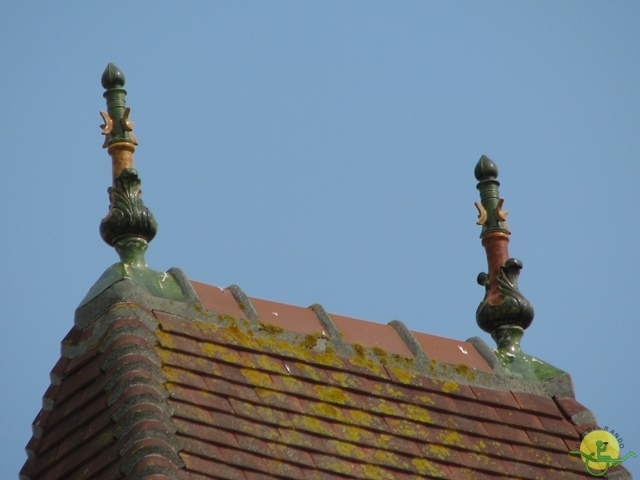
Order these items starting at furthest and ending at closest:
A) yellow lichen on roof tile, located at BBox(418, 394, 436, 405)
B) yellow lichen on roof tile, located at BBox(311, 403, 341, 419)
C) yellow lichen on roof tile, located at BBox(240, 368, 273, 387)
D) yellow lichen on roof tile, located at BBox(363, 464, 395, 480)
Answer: yellow lichen on roof tile, located at BBox(418, 394, 436, 405), yellow lichen on roof tile, located at BBox(311, 403, 341, 419), yellow lichen on roof tile, located at BBox(240, 368, 273, 387), yellow lichen on roof tile, located at BBox(363, 464, 395, 480)

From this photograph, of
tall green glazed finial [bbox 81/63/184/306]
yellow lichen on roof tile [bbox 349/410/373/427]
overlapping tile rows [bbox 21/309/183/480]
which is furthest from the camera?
tall green glazed finial [bbox 81/63/184/306]

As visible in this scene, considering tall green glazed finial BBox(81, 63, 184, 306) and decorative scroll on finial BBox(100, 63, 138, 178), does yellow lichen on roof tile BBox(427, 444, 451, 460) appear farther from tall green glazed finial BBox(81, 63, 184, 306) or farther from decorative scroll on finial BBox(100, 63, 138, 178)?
decorative scroll on finial BBox(100, 63, 138, 178)

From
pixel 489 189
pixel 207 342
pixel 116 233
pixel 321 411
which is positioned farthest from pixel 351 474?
pixel 489 189

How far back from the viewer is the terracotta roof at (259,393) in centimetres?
927

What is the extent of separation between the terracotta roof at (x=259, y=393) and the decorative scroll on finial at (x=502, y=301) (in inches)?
1.1

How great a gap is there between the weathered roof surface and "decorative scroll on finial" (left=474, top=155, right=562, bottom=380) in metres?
0.20

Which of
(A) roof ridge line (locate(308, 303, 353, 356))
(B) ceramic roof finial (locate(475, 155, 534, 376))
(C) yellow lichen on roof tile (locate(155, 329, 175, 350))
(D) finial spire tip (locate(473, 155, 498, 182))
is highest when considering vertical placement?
(D) finial spire tip (locate(473, 155, 498, 182))

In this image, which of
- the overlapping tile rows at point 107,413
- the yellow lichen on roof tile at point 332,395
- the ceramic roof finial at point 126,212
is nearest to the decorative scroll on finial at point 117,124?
the ceramic roof finial at point 126,212

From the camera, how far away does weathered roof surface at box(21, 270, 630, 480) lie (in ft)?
30.3

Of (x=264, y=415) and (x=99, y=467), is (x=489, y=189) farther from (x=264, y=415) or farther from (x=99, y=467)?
(x=99, y=467)

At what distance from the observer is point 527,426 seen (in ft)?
35.7

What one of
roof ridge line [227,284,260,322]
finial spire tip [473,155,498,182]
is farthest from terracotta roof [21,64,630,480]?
finial spire tip [473,155,498,182]

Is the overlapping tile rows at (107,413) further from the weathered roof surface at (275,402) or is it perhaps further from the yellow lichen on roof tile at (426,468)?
the yellow lichen on roof tile at (426,468)

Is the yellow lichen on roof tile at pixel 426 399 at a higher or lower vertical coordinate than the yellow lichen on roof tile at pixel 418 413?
higher
